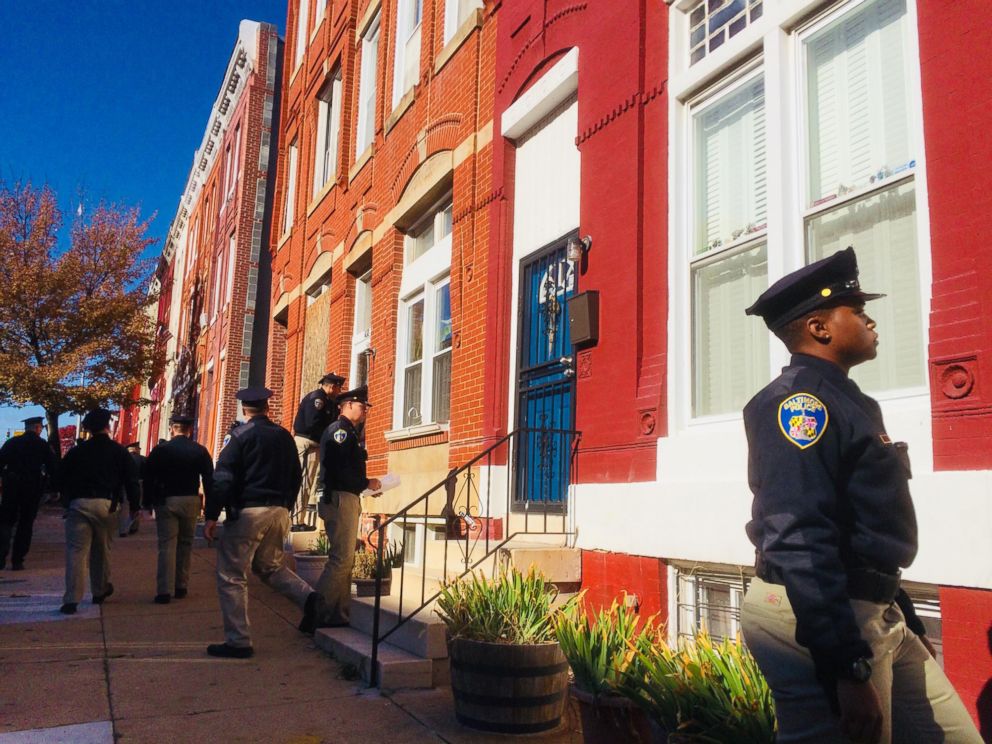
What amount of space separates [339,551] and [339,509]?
304 mm

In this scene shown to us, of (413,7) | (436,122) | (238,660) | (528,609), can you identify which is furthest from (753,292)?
(413,7)

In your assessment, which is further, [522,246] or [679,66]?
[522,246]

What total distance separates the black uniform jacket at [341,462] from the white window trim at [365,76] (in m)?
7.28

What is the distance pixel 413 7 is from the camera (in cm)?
1170

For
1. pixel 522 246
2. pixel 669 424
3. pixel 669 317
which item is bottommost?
pixel 669 424

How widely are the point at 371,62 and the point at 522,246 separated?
22.8ft

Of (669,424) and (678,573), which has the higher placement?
(669,424)

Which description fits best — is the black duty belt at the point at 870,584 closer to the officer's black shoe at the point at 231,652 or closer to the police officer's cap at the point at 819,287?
the police officer's cap at the point at 819,287

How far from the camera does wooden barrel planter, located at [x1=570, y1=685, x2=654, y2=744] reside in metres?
3.71

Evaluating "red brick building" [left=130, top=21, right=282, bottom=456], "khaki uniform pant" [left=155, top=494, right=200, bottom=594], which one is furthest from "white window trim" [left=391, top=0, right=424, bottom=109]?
"red brick building" [left=130, top=21, right=282, bottom=456]

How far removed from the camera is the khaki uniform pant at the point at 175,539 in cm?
844

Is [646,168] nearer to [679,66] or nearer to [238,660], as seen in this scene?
[679,66]

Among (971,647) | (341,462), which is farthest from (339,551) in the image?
(971,647)

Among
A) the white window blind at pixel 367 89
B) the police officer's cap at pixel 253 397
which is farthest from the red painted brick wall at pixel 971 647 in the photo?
the white window blind at pixel 367 89
